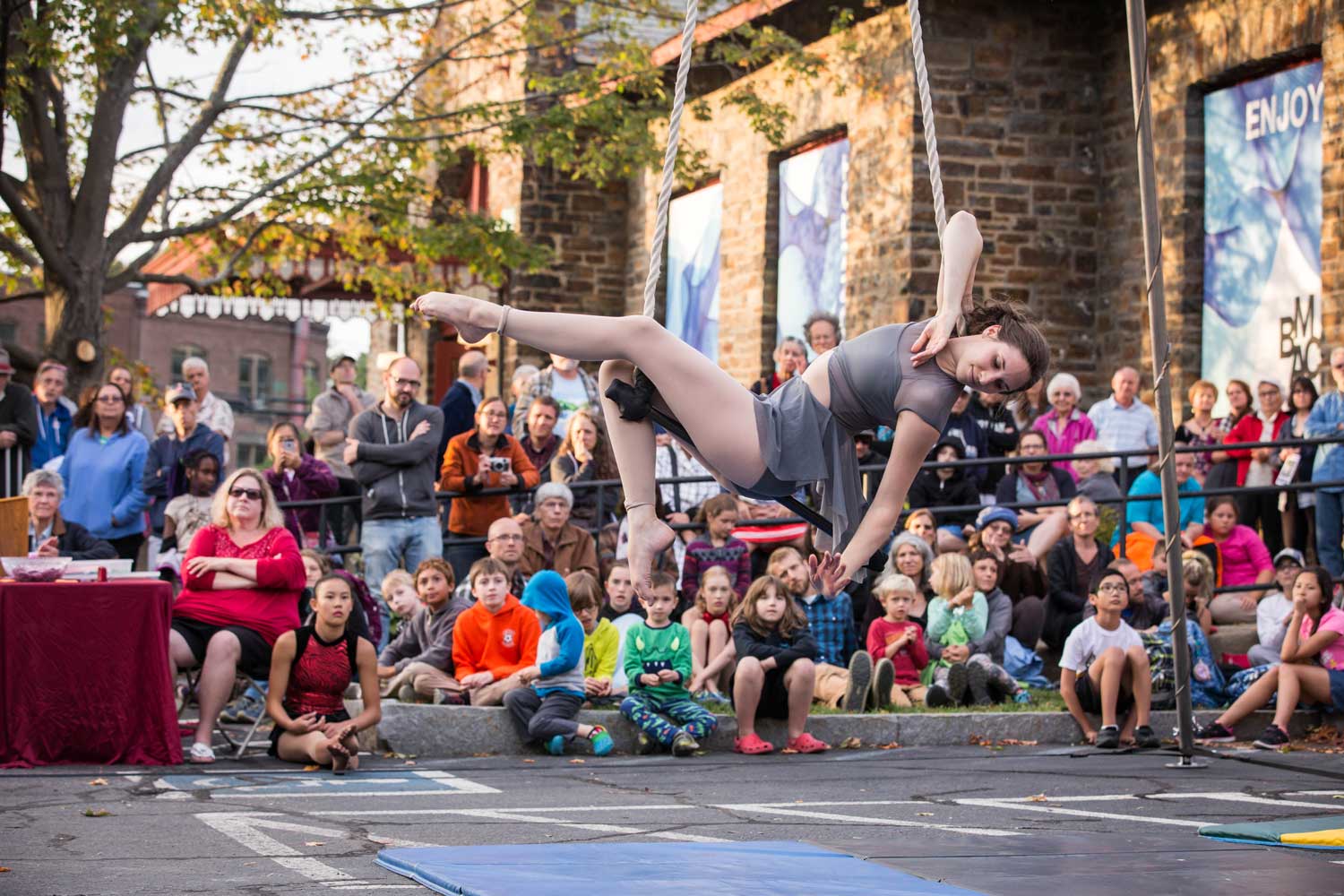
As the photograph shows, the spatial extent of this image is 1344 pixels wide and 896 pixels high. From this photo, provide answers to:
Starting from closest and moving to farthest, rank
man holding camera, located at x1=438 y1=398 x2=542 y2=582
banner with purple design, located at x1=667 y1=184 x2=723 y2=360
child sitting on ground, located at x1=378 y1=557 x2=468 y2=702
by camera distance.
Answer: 1. child sitting on ground, located at x1=378 y1=557 x2=468 y2=702
2. man holding camera, located at x1=438 y1=398 x2=542 y2=582
3. banner with purple design, located at x1=667 y1=184 x2=723 y2=360

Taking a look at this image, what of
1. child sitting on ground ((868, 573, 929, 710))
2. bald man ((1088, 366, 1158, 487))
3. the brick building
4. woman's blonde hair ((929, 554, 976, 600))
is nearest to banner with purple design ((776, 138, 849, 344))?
the brick building

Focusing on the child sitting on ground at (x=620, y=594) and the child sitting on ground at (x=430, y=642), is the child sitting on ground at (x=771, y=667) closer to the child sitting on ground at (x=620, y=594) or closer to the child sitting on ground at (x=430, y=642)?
the child sitting on ground at (x=620, y=594)

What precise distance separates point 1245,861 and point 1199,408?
6.54 m

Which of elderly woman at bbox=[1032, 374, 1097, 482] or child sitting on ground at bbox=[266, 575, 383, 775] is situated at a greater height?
elderly woman at bbox=[1032, 374, 1097, 482]

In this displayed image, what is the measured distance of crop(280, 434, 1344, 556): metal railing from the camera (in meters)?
9.72

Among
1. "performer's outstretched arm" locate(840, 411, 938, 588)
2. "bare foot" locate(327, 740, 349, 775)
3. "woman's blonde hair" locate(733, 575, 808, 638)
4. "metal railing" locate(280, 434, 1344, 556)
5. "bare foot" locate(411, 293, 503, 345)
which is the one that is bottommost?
"bare foot" locate(327, 740, 349, 775)

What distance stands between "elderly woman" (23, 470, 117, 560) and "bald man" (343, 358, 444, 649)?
1399 millimetres

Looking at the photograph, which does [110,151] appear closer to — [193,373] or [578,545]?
[193,373]

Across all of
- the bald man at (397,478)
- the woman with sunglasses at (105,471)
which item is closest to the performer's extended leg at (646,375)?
the bald man at (397,478)

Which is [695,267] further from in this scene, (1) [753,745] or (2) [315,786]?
(2) [315,786]

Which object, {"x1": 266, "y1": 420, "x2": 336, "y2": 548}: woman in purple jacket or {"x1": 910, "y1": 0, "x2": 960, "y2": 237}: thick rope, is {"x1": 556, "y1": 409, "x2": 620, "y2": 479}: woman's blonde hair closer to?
{"x1": 266, "y1": 420, "x2": 336, "y2": 548}: woman in purple jacket

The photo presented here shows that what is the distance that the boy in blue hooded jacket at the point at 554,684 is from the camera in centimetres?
838

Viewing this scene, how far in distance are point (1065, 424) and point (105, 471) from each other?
581cm

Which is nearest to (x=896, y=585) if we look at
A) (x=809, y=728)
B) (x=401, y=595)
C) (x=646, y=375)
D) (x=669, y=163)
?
(x=809, y=728)
